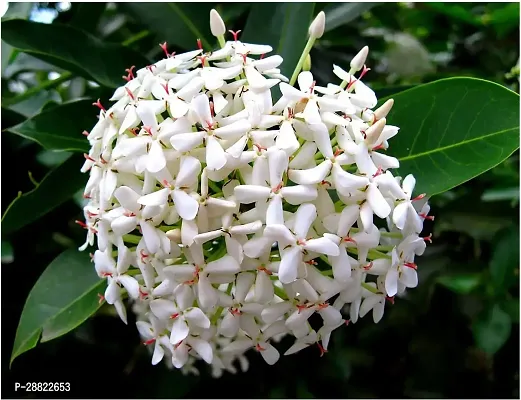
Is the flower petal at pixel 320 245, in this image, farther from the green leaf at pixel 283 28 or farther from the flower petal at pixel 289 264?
the green leaf at pixel 283 28

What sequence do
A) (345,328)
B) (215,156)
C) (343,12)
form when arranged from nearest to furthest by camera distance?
(215,156), (343,12), (345,328)

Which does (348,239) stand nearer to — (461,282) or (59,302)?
(59,302)

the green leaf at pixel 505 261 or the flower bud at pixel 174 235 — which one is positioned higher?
the flower bud at pixel 174 235

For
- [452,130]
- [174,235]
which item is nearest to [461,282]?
[452,130]

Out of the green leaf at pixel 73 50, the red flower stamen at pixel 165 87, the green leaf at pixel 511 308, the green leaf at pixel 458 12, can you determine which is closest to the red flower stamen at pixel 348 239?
the red flower stamen at pixel 165 87

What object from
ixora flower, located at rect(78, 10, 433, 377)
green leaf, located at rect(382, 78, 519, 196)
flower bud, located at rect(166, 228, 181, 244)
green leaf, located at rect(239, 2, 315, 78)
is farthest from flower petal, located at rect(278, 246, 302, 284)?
green leaf, located at rect(239, 2, 315, 78)

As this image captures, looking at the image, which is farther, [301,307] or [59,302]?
[59,302]

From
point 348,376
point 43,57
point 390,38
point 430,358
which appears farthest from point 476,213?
point 43,57

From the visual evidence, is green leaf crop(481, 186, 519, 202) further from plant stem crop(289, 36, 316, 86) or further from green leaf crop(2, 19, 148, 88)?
green leaf crop(2, 19, 148, 88)
